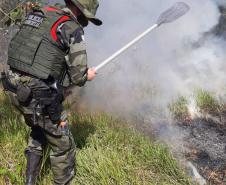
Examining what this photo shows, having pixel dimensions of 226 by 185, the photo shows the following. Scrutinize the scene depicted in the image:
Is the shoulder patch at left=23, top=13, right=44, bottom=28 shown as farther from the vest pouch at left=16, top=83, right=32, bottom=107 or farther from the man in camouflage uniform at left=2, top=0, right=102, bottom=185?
the vest pouch at left=16, top=83, right=32, bottom=107

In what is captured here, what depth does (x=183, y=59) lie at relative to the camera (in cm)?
760

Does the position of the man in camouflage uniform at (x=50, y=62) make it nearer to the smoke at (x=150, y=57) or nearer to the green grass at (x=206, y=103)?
the smoke at (x=150, y=57)

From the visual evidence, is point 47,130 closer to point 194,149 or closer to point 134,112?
point 194,149

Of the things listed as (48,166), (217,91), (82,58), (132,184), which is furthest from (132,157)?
(217,91)

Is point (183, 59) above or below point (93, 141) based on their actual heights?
below

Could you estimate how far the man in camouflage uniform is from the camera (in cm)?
339

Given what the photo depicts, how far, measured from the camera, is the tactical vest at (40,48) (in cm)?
338

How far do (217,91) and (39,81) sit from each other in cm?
372

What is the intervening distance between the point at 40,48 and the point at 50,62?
150mm

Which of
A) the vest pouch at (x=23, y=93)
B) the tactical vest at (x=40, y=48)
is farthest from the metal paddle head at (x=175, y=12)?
the vest pouch at (x=23, y=93)

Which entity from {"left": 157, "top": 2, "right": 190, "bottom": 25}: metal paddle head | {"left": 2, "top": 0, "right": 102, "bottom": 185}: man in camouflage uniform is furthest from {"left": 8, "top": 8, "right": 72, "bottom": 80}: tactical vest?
{"left": 157, "top": 2, "right": 190, "bottom": 25}: metal paddle head

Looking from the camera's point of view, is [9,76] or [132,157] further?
[132,157]

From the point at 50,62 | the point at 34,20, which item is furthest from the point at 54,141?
the point at 34,20

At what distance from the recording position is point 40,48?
3381 millimetres
